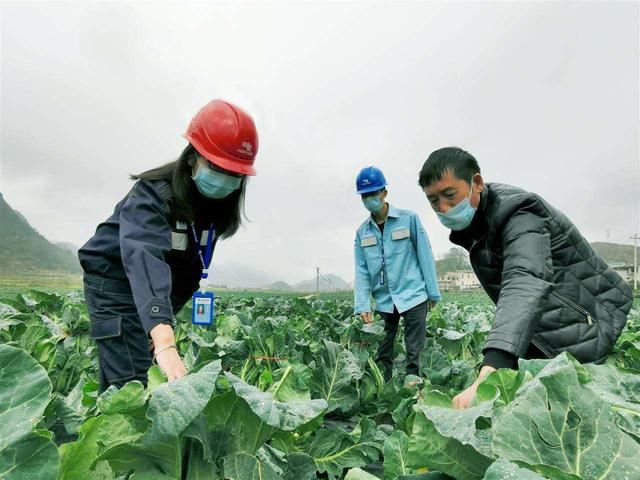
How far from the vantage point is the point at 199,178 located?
7.59ft

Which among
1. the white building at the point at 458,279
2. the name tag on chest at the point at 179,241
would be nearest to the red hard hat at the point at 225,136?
the name tag on chest at the point at 179,241

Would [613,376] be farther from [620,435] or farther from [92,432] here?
[92,432]

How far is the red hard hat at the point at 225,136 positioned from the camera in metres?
2.26

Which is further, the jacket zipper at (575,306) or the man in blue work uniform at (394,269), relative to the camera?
the man in blue work uniform at (394,269)

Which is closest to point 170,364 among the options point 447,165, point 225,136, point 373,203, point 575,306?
point 225,136

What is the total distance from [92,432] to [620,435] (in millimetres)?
1153

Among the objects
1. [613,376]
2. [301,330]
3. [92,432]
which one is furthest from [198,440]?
[301,330]

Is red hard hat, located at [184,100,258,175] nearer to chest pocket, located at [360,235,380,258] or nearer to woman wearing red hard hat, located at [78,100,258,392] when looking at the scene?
woman wearing red hard hat, located at [78,100,258,392]

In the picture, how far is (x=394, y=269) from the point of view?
4.36m

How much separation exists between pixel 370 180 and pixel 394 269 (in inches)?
33.9

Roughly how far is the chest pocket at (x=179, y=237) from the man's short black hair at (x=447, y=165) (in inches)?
46.8

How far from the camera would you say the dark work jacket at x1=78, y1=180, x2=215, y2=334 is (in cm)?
184

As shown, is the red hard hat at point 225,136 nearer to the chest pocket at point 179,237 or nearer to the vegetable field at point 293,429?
the chest pocket at point 179,237

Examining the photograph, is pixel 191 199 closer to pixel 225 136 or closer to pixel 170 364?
pixel 225 136
